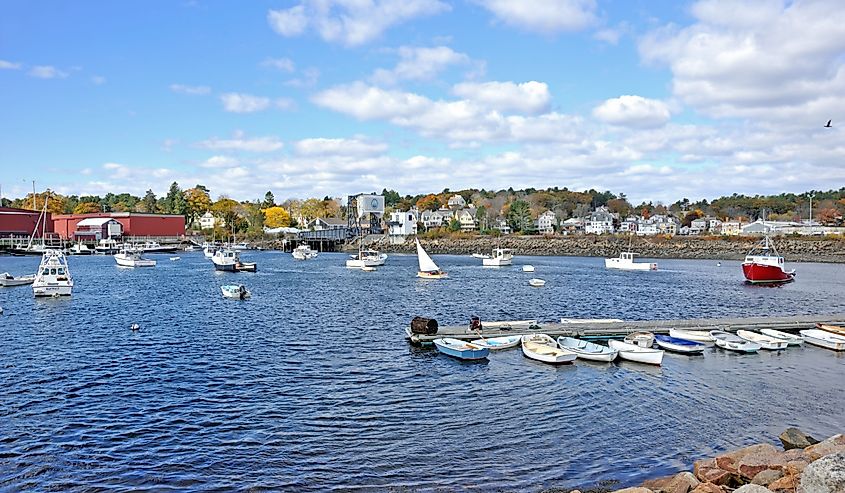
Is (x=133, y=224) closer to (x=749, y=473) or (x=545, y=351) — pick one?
(x=545, y=351)

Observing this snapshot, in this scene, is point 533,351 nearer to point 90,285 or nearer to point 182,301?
point 182,301

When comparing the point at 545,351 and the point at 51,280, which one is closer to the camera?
the point at 545,351

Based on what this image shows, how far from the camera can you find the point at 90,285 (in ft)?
200

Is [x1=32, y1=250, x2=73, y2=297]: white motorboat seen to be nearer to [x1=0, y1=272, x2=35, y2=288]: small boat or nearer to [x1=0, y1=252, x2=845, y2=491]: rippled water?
[x1=0, y1=252, x2=845, y2=491]: rippled water

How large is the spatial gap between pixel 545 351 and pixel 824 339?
1395 centimetres

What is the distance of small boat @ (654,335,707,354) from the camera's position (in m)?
27.5

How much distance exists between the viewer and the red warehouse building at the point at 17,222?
131000 millimetres

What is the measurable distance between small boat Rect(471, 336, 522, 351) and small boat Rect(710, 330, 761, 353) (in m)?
9.13

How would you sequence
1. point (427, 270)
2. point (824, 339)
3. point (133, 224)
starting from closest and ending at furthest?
1. point (824, 339)
2. point (427, 270)
3. point (133, 224)

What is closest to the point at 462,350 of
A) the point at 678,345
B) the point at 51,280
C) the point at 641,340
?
the point at 641,340

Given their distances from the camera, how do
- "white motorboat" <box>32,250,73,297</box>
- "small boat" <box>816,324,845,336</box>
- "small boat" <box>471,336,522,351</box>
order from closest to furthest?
"small boat" <box>471,336,522,351</box>
"small boat" <box>816,324,845,336</box>
"white motorboat" <box>32,250,73,297</box>

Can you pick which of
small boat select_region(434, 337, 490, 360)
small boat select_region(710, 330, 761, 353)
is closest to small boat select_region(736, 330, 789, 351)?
small boat select_region(710, 330, 761, 353)

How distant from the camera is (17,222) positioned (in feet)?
439

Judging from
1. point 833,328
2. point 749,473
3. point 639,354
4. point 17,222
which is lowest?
point 639,354
